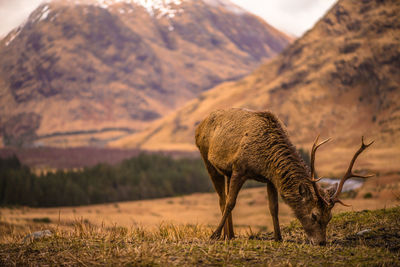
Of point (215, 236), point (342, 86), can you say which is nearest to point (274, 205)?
point (215, 236)

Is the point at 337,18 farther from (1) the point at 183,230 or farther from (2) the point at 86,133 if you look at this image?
(2) the point at 86,133

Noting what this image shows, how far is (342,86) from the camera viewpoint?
59.8m

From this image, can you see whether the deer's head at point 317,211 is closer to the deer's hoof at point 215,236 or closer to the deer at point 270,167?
the deer at point 270,167

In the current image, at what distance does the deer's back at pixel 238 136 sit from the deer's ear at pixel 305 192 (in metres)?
0.88

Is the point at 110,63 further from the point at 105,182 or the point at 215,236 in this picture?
the point at 215,236

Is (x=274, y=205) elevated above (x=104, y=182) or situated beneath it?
elevated above

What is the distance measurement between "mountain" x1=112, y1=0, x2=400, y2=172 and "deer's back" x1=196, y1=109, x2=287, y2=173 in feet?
108

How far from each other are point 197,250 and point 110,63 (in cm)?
14184

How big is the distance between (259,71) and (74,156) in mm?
43321

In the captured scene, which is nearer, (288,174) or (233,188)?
(288,174)

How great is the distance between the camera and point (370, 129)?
50.3 metres

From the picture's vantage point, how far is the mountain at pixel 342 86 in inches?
1957

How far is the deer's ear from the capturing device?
698 cm

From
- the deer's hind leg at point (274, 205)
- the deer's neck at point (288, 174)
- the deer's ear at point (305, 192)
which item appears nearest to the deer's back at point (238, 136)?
the deer's neck at point (288, 174)
